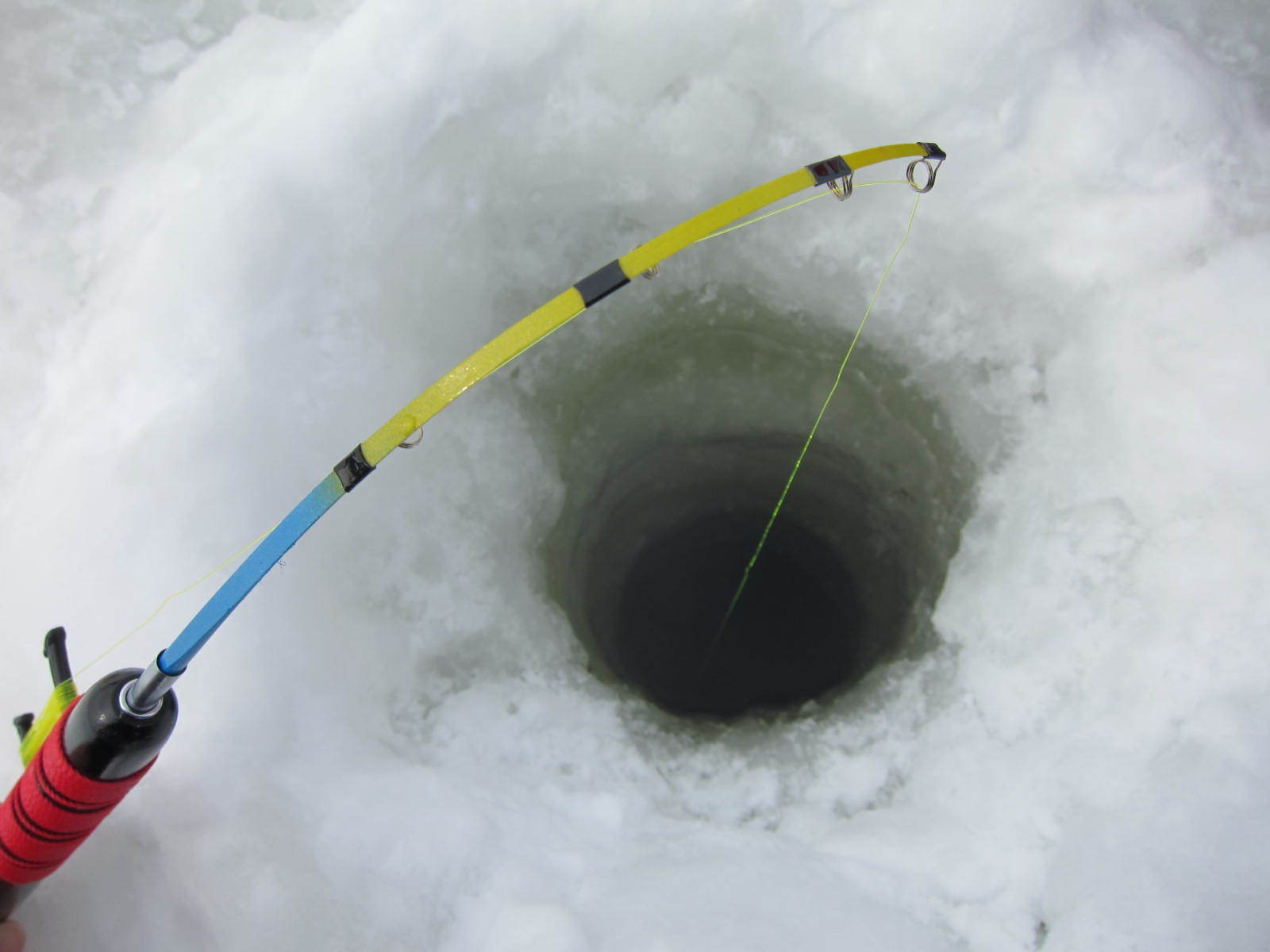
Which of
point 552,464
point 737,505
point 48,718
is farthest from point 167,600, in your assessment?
point 737,505

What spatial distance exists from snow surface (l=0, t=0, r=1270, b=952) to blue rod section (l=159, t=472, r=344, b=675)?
56 cm

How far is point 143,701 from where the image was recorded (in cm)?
A: 122

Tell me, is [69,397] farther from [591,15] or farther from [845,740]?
[845,740]

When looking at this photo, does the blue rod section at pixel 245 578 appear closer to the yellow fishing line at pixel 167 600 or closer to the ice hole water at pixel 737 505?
the yellow fishing line at pixel 167 600

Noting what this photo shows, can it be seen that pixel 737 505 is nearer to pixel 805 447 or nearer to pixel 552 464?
pixel 805 447

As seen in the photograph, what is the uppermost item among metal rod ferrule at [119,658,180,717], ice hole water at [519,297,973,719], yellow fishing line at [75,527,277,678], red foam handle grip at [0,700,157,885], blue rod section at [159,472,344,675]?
blue rod section at [159,472,344,675]

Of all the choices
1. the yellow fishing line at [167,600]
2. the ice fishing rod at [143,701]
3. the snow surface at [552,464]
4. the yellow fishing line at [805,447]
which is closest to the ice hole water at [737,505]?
the yellow fishing line at [805,447]

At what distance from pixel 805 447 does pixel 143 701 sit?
2053mm

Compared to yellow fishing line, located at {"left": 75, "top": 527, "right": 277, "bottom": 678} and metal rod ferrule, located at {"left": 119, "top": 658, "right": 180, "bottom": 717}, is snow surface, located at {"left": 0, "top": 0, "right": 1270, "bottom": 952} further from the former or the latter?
metal rod ferrule, located at {"left": 119, "top": 658, "right": 180, "bottom": 717}

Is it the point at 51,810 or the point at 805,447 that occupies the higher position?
the point at 51,810

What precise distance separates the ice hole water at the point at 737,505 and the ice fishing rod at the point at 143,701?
1.08m

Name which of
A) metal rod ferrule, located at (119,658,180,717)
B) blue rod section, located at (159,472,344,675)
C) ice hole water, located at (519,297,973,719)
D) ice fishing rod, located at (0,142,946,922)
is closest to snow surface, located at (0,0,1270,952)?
ice hole water, located at (519,297,973,719)

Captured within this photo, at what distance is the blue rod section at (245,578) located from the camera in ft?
3.77

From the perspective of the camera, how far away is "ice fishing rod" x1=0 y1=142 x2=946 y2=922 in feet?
3.98
